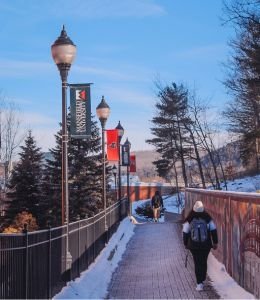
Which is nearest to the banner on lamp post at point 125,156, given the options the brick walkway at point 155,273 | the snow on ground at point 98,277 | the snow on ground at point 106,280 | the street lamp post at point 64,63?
the brick walkway at point 155,273

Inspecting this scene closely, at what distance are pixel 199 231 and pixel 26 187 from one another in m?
40.1

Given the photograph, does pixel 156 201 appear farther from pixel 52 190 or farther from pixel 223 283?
pixel 223 283

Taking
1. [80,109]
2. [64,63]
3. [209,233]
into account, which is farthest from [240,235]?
[64,63]

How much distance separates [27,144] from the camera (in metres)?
54.7

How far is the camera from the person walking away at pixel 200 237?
10.9m

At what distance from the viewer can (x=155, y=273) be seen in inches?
527

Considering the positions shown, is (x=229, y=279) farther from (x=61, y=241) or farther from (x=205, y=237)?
(x=61, y=241)

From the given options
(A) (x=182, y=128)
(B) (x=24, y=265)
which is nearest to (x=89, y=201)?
(A) (x=182, y=128)

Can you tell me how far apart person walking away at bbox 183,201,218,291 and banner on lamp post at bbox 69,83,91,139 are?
3.23 meters

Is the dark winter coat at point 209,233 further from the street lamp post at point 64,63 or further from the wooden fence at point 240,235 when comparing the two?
the street lamp post at point 64,63

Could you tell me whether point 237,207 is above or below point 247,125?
below

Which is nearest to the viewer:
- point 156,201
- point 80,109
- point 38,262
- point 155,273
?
point 38,262

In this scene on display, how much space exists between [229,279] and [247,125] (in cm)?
3463

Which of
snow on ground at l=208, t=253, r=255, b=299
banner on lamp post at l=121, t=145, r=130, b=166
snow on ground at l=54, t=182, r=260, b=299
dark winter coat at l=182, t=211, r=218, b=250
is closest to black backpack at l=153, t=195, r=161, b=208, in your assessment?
banner on lamp post at l=121, t=145, r=130, b=166
